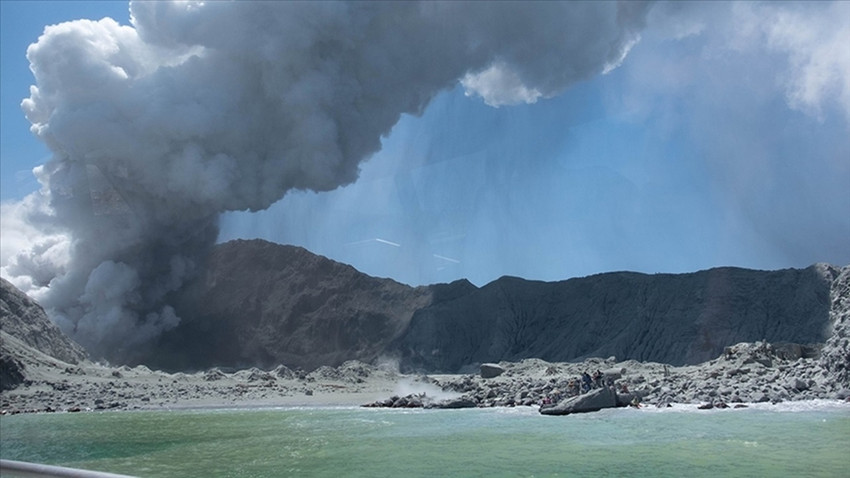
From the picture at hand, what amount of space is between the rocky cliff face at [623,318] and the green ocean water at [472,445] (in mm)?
46712

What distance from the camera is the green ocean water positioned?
1772 cm

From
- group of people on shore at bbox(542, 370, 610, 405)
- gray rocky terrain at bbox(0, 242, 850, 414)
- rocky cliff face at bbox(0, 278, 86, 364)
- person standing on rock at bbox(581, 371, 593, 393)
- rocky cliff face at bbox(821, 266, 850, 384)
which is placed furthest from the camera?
rocky cliff face at bbox(0, 278, 86, 364)

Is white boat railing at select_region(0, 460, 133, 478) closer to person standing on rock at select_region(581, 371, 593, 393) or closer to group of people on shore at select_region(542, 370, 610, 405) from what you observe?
group of people on shore at select_region(542, 370, 610, 405)

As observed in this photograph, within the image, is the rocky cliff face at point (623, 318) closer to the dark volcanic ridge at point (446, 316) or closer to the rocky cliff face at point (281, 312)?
the dark volcanic ridge at point (446, 316)

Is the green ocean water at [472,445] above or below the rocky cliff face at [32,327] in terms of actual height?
below

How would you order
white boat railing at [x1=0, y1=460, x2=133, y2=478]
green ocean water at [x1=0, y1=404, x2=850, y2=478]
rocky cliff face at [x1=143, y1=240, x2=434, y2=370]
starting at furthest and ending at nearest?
rocky cliff face at [x1=143, y1=240, x2=434, y2=370] → green ocean water at [x1=0, y1=404, x2=850, y2=478] → white boat railing at [x1=0, y1=460, x2=133, y2=478]

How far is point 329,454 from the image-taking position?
74.3 feet

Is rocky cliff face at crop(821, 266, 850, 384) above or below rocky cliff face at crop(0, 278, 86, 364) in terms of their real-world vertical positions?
below

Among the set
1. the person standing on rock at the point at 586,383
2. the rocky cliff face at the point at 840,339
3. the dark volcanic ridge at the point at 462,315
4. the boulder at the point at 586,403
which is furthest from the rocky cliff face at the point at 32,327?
the rocky cliff face at the point at 840,339

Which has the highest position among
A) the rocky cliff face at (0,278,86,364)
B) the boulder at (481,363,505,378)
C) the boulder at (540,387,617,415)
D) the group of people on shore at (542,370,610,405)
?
the rocky cliff face at (0,278,86,364)

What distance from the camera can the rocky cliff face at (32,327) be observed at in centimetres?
7019

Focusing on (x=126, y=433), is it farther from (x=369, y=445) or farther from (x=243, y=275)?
(x=243, y=275)

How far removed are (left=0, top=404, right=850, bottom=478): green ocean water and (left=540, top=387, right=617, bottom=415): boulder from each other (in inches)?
39.7

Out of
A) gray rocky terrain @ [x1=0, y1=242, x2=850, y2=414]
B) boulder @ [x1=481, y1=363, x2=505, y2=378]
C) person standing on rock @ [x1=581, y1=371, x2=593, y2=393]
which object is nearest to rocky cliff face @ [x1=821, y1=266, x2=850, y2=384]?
gray rocky terrain @ [x1=0, y1=242, x2=850, y2=414]
